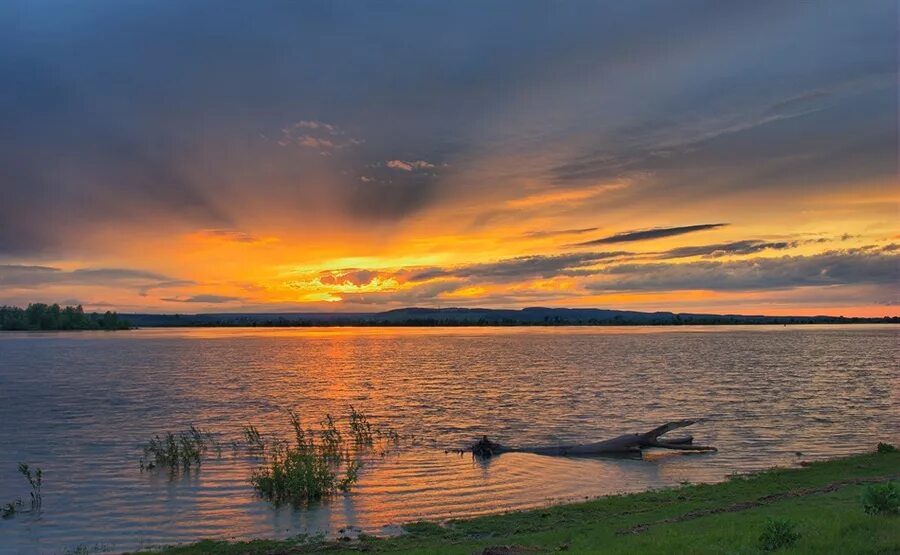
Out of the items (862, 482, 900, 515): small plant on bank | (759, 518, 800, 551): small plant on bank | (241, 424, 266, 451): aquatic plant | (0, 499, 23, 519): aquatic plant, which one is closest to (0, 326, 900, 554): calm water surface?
(0, 499, 23, 519): aquatic plant

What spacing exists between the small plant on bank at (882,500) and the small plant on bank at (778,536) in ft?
8.66

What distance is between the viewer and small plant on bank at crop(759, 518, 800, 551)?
39.4ft

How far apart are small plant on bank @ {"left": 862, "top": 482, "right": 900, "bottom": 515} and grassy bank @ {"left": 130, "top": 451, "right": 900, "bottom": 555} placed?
0.33m

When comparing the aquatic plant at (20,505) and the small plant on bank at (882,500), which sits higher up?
the small plant on bank at (882,500)

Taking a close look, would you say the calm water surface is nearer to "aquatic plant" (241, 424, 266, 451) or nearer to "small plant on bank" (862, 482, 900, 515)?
"aquatic plant" (241, 424, 266, 451)

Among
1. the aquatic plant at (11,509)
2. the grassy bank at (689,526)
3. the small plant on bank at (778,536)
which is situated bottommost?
the aquatic plant at (11,509)

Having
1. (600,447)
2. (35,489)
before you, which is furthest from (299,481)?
(600,447)

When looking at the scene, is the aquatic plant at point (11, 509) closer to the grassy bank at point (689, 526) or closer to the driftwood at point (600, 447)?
the grassy bank at point (689, 526)

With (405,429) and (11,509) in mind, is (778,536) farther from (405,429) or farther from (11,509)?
(405,429)

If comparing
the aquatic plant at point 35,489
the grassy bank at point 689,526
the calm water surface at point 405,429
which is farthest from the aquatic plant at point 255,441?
the grassy bank at point 689,526

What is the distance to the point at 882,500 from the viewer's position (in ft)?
44.7

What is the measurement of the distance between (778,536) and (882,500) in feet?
10.6

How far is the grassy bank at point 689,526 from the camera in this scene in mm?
12383

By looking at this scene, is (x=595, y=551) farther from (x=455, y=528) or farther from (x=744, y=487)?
(x=744, y=487)
